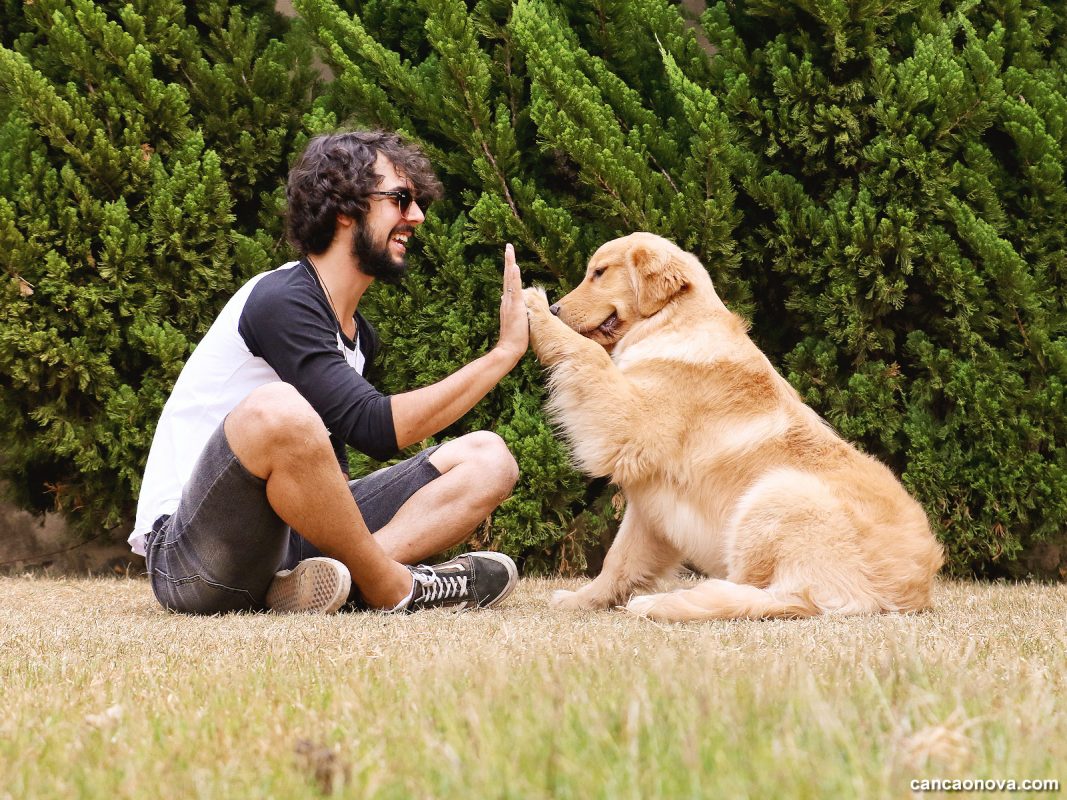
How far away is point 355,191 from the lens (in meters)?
3.53

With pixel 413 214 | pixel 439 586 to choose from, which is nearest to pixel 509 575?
pixel 439 586

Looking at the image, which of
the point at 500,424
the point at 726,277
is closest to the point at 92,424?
the point at 500,424

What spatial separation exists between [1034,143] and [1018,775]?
13.8ft

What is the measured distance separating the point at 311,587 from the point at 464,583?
58 centimetres

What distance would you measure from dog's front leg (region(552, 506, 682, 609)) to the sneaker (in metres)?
0.88

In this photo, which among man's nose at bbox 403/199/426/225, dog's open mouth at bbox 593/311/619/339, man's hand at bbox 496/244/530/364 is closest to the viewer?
man's hand at bbox 496/244/530/364

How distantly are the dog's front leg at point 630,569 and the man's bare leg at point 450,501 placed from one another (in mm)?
476

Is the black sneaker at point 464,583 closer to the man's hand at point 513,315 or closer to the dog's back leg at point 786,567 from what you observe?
the dog's back leg at point 786,567

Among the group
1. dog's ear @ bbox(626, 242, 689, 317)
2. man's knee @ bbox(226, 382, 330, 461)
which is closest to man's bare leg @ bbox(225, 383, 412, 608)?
man's knee @ bbox(226, 382, 330, 461)

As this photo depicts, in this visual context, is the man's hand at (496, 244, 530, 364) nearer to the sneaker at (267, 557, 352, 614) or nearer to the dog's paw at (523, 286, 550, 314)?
the dog's paw at (523, 286, 550, 314)

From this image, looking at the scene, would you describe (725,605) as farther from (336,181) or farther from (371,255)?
(336,181)

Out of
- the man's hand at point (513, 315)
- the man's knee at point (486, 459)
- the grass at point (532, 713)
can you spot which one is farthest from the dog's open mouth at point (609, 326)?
the grass at point (532, 713)

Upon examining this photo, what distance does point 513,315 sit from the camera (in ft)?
11.4

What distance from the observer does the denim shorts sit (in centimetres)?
309
